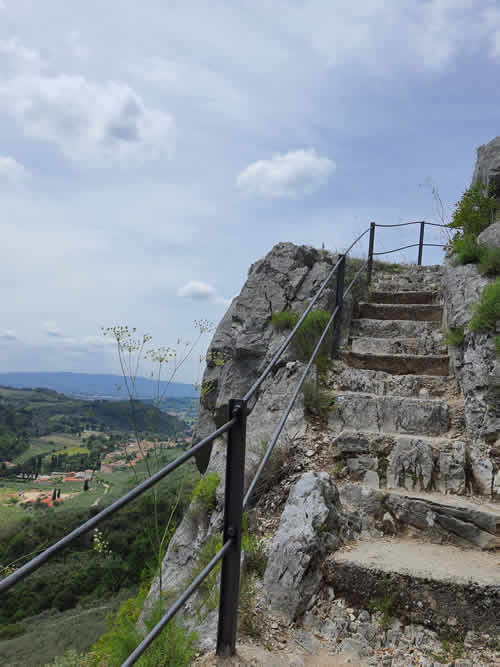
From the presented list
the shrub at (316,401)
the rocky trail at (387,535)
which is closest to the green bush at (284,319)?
the rocky trail at (387,535)

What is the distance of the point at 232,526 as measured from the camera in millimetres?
1866

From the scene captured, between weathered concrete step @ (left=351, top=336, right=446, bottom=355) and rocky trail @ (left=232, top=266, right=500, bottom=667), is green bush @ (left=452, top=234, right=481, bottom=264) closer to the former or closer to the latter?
weathered concrete step @ (left=351, top=336, right=446, bottom=355)

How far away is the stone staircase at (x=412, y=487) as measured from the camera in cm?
226

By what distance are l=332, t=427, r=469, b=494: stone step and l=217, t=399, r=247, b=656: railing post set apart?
180cm

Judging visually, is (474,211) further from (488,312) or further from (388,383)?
(388,383)

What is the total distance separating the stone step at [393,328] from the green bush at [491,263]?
0.91 meters

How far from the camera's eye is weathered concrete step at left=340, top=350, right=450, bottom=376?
4.84 metres

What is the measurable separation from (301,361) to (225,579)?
3193 mm

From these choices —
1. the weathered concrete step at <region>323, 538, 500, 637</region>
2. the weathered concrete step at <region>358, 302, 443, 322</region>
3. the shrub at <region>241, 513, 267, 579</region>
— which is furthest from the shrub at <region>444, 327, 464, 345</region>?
the shrub at <region>241, 513, 267, 579</region>

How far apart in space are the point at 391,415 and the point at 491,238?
311cm

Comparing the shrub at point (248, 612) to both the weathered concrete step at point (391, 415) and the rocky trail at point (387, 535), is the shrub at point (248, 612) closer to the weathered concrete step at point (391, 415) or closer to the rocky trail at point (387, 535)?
the rocky trail at point (387, 535)

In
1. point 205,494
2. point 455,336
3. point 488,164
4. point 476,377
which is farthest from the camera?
point 488,164

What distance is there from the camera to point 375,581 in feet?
7.69

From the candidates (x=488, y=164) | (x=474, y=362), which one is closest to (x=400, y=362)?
(x=474, y=362)
